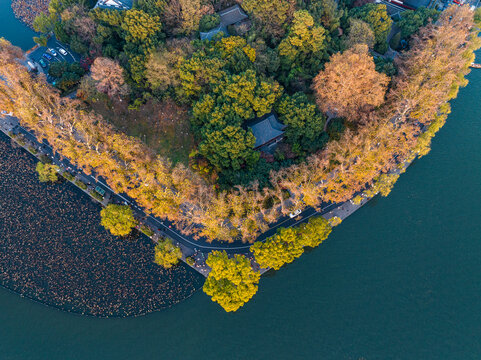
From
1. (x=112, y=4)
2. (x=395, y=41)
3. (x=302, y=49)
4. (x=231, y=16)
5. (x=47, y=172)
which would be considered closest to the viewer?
(x=47, y=172)

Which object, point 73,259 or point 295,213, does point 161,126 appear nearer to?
point 73,259

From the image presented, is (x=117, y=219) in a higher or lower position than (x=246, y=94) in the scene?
lower

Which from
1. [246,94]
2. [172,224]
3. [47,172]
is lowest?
[172,224]

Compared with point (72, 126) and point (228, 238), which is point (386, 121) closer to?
point (228, 238)

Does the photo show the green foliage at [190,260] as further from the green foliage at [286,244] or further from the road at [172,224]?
the green foliage at [286,244]

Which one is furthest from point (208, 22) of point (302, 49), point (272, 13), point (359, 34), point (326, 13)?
point (359, 34)

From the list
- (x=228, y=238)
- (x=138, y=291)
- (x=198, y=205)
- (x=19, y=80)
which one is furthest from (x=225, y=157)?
(x=19, y=80)

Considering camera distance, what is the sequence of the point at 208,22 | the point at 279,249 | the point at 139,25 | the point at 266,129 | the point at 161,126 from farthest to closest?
1. the point at 208,22
2. the point at 161,126
3. the point at 139,25
4. the point at 266,129
5. the point at 279,249
